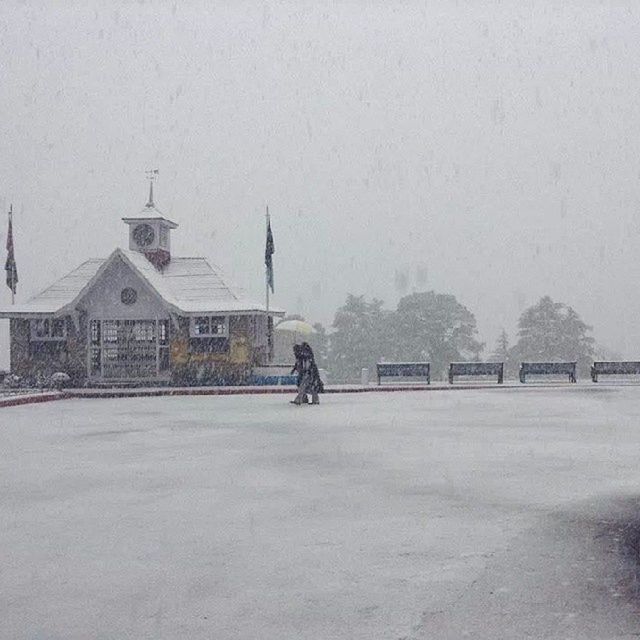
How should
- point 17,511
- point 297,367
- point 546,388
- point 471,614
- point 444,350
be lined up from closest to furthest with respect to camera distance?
point 471,614 → point 17,511 → point 297,367 → point 546,388 → point 444,350

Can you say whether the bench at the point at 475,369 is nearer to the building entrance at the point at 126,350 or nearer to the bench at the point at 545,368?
the bench at the point at 545,368

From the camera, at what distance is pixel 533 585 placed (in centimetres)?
453

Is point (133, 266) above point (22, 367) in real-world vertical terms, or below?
above

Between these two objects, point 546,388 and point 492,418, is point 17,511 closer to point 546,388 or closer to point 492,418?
point 492,418

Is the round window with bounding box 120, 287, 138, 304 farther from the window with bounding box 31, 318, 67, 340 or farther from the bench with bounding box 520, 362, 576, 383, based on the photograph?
the bench with bounding box 520, 362, 576, 383

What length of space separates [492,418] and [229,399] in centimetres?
965

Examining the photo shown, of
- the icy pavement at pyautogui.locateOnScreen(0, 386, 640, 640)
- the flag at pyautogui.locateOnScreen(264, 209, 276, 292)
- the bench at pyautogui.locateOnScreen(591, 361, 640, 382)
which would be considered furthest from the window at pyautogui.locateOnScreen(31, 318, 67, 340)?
the icy pavement at pyautogui.locateOnScreen(0, 386, 640, 640)

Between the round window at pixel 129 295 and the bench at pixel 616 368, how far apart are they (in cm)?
1707

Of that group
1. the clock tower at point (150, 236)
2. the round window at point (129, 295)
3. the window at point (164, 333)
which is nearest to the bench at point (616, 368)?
the window at point (164, 333)

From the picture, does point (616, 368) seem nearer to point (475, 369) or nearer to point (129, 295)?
point (475, 369)

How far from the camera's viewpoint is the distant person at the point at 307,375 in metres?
19.8

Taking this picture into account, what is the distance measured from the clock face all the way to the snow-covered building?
252 cm

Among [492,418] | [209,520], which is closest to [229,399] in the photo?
[492,418]

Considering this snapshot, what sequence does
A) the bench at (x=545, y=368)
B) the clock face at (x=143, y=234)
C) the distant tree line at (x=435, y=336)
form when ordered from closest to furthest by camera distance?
1. the bench at (x=545, y=368)
2. the clock face at (x=143, y=234)
3. the distant tree line at (x=435, y=336)
